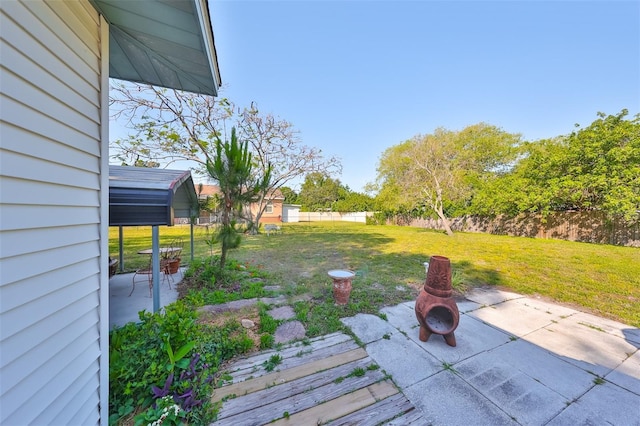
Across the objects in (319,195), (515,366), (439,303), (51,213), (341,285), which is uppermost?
(319,195)

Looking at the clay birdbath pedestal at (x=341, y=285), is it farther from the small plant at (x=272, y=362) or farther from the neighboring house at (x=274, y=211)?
the neighboring house at (x=274, y=211)

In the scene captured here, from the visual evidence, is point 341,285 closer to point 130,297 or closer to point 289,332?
point 289,332

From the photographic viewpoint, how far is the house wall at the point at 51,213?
886mm

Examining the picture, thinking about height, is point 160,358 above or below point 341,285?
below

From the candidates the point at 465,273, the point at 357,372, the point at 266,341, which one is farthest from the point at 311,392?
the point at 465,273

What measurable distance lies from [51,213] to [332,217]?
28510 mm

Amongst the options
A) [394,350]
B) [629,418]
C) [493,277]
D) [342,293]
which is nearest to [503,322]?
[629,418]

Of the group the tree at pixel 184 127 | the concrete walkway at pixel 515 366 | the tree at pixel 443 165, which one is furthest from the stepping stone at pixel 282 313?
the tree at pixel 443 165

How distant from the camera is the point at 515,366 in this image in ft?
7.14

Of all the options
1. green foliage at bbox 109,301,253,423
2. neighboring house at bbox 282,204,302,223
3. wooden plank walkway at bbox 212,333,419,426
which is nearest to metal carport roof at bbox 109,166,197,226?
green foliage at bbox 109,301,253,423

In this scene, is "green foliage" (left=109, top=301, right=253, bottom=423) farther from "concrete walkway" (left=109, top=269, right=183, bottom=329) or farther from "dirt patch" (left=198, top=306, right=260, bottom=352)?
"concrete walkway" (left=109, top=269, right=183, bottom=329)

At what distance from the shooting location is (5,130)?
0.86 meters

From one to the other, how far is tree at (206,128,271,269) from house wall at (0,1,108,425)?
2.43 meters

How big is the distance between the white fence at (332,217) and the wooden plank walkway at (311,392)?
23.3 m
